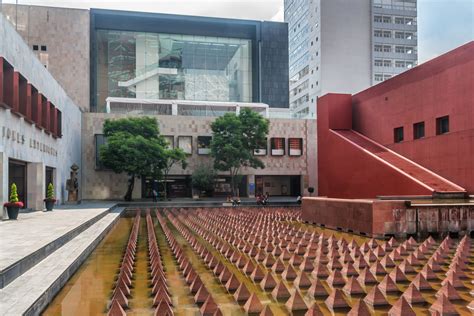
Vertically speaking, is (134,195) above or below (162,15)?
below

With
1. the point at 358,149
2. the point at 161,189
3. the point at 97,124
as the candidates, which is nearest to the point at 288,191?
the point at 161,189

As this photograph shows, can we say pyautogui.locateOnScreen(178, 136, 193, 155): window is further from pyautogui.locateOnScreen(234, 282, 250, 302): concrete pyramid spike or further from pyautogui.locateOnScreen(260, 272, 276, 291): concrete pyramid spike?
pyautogui.locateOnScreen(234, 282, 250, 302): concrete pyramid spike

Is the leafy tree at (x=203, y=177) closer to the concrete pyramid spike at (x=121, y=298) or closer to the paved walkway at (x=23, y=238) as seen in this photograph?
the paved walkway at (x=23, y=238)

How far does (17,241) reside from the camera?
10.7 meters

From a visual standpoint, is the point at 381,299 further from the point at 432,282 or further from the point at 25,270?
the point at 25,270

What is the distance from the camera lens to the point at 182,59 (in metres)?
56.1

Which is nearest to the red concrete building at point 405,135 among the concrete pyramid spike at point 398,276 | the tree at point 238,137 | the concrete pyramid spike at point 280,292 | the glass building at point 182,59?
the tree at point 238,137

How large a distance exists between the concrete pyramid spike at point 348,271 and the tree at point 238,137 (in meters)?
30.2

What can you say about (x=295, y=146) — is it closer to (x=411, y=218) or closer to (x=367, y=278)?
(x=411, y=218)

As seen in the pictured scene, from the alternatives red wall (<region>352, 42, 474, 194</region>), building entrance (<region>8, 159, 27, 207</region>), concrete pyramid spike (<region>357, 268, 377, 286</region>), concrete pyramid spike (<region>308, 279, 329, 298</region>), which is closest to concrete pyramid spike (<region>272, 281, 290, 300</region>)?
concrete pyramid spike (<region>308, 279, 329, 298</region>)

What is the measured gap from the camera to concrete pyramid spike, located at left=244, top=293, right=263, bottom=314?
262 inches

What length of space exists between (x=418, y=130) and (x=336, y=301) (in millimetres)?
20151

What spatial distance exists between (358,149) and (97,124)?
26.8 m

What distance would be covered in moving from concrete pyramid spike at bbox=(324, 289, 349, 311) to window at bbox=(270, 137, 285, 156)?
3980 cm
